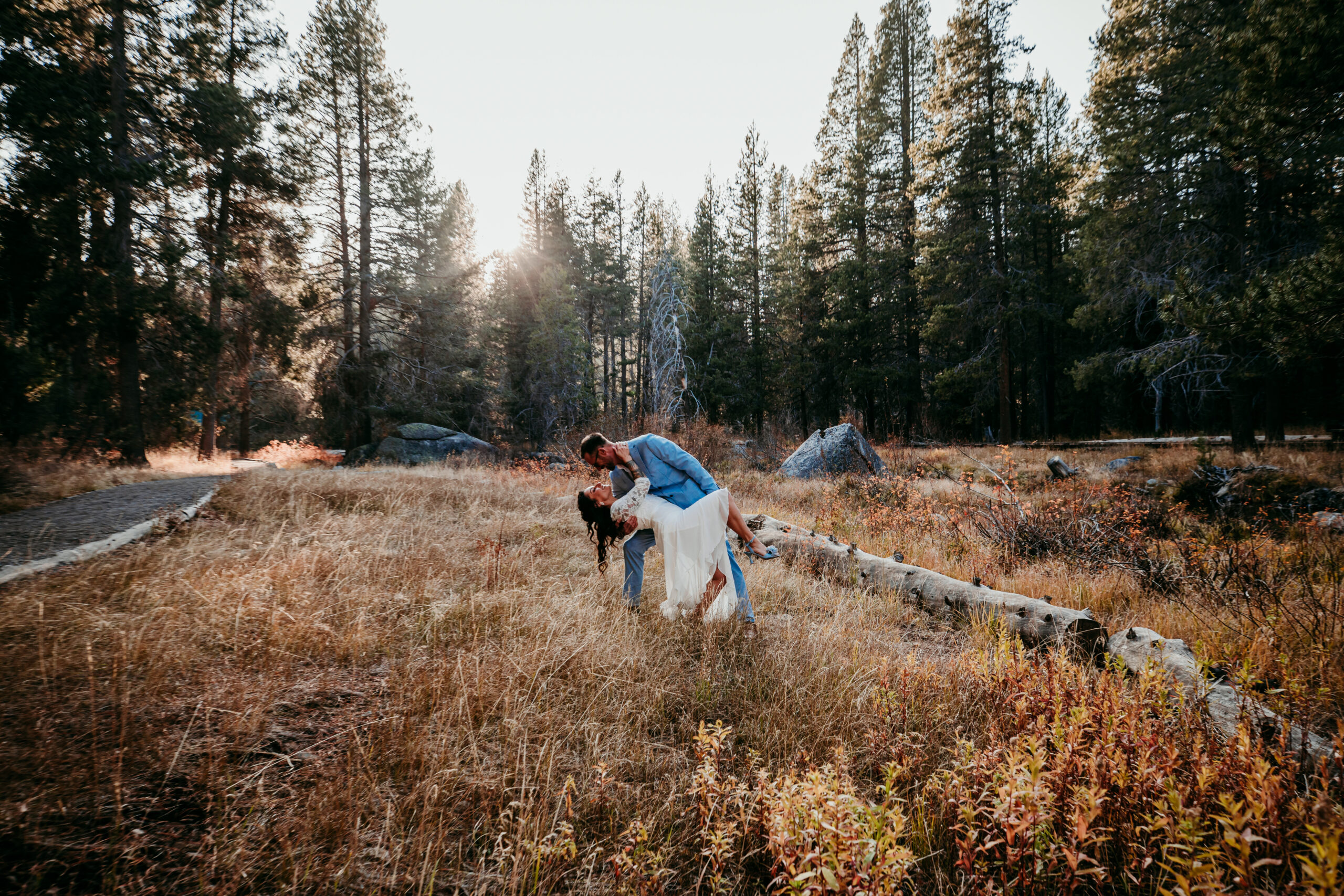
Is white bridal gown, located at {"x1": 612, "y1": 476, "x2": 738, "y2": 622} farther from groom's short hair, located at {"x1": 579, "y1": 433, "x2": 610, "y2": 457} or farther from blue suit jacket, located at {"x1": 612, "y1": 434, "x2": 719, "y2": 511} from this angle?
groom's short hair, located at {"x1": 579, "y1": 433, "x2": 610, "y2": 457}

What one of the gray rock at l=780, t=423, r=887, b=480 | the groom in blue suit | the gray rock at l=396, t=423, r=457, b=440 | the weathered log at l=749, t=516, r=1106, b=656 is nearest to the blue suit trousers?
the groom in blue suit

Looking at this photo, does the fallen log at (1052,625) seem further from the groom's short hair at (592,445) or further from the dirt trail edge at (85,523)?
the dirt trail edge at (85,523)

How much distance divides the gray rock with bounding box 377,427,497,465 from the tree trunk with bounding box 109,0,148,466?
5.66m

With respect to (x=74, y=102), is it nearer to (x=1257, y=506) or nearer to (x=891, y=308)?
(x=1257, y=506)

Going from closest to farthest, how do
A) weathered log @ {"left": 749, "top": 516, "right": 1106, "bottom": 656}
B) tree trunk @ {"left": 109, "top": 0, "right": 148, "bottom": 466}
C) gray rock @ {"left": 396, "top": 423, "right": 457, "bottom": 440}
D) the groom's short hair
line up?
weathered log @ {"left": 749, "top": 516, "right": 1106, "bottom": 656} → the groom's short hair → tree trunk @ {"left": 109, "top": 0, "right": 148, "bottom": 466} → gray rock @ {"left": 396, "top": 423, "right": 457, "bottom": 440}

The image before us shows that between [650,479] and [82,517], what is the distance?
6.23 m

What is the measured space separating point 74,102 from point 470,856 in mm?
14746

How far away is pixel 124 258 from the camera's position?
32.2ft

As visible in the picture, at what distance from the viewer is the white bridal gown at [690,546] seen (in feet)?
11.5

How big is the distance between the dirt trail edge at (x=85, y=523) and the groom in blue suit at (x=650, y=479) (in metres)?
4.06

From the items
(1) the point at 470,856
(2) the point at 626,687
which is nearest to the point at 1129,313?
(2) the point at 626,687

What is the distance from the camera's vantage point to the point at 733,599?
3.63 metres

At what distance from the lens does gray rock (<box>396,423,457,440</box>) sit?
56.4 feet

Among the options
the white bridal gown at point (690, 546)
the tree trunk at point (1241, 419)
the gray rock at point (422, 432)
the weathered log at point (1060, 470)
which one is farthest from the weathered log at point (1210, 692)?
the gray rock at point (422, 432)
